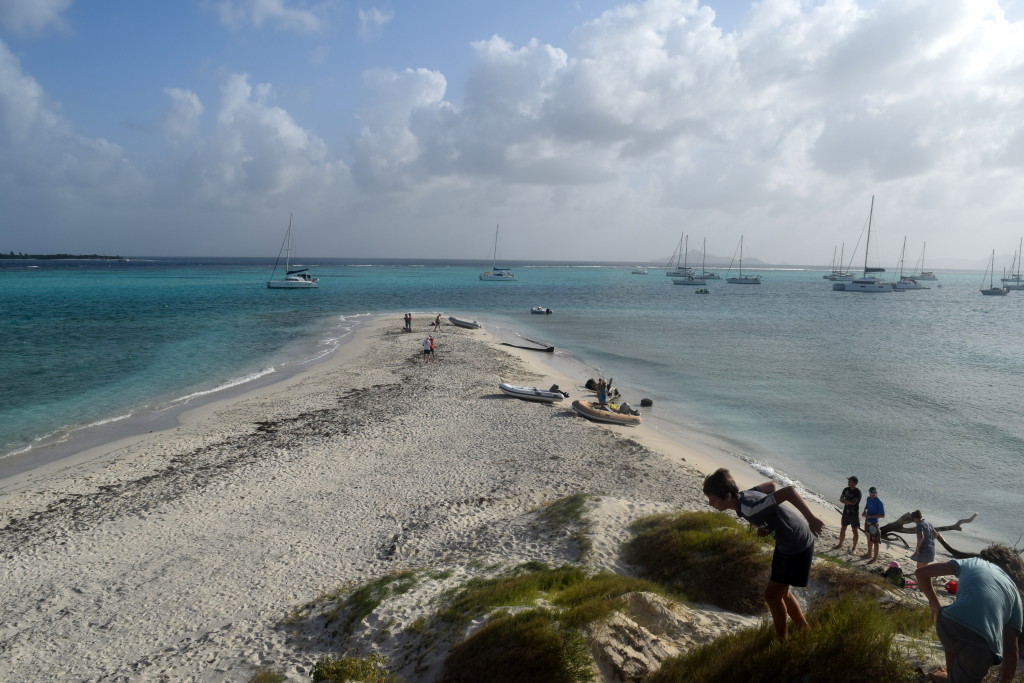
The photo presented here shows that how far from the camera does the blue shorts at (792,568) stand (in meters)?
4.83

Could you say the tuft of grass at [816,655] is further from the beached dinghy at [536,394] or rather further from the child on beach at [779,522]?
the beached dinghy at [536,394]

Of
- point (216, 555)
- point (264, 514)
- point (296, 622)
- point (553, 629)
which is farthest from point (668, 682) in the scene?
point (264, 514)

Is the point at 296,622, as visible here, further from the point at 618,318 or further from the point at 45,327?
the point at 618,318

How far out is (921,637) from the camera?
580cm

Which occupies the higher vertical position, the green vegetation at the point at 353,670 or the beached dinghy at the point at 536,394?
the green vegetation at the point at 353,670

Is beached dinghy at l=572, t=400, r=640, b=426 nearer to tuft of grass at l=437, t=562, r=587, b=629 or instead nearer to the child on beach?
tuft of grass at l=437, t=562, r=587, b=629

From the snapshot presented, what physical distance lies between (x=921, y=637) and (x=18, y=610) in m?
13.2

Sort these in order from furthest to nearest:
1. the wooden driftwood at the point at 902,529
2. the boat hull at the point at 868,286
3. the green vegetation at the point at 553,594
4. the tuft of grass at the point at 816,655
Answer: the boat hull at the point at 868,286
the wooden driftwood at the point at 902,529
the green vegetation at the point at 553,594
the tuft of grass at the point at 816,655

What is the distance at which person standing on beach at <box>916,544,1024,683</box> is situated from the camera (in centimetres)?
390

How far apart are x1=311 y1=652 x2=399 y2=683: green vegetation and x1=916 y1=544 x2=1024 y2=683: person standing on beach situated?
5.33 m

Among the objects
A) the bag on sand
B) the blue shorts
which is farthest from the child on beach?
the bag on sand

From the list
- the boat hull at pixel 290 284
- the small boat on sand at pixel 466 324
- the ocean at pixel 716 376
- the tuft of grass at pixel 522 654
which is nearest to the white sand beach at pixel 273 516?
the tuft of grass at pixel 522 654

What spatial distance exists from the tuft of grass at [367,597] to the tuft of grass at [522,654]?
2256mm

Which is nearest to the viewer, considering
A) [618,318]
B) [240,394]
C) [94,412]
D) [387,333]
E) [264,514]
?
[264,514]
